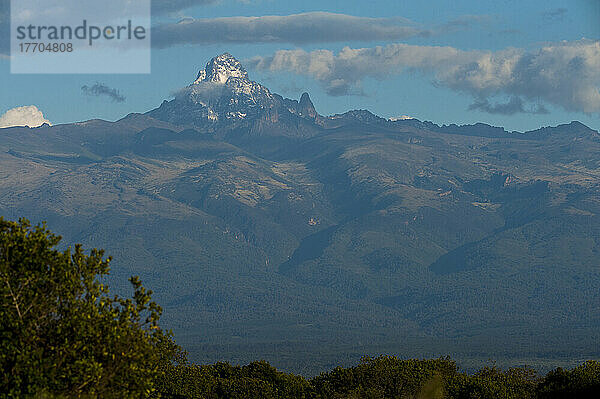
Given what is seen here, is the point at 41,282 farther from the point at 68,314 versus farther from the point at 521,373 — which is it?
the point at 521,373

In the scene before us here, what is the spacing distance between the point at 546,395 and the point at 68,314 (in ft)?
212

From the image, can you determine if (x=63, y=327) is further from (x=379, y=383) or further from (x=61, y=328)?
(x=379, y=383)

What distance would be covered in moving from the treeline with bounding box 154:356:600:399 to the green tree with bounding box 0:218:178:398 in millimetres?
47654

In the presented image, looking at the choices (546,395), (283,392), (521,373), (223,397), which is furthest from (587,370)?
(223,397)

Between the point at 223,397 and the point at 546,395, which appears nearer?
the point at 546,395

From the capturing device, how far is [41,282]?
44438mm

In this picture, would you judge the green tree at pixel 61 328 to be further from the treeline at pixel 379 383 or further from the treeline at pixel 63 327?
the treeline at pixel 379 383

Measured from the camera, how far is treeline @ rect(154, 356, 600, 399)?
92.1 m

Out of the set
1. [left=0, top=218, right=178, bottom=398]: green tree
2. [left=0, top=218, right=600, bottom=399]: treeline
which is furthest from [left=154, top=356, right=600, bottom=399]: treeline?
[left=0, top=218, right=178, bottom=398]: green tree

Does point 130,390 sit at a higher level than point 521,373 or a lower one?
higher

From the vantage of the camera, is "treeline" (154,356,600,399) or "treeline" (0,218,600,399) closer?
"treeline" (0,218,600,399)

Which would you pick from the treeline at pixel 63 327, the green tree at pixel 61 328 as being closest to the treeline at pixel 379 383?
the treeline at pixel 63 327

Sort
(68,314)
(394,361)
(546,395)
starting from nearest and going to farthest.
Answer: (68,314) < (546,395) < (394,361)

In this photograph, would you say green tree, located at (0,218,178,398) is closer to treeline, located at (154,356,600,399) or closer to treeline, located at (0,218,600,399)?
treeline, located at (0,218,600,399)
